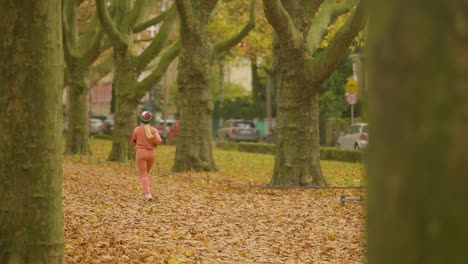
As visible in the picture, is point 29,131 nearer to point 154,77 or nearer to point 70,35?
point 154,77

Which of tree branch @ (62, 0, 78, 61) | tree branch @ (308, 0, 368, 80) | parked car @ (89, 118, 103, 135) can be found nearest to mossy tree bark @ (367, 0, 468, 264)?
tree branch @ (308, 0, 368, 80)

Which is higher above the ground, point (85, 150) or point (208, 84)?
point (208, 84)

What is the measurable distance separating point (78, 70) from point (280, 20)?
16.6 meters

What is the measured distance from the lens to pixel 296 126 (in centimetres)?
1844

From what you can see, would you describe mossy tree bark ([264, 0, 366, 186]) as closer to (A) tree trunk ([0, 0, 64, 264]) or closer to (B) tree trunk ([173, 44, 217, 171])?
(B) tree trunk ([173, 44, 217, 171])

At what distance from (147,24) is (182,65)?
10.2 m

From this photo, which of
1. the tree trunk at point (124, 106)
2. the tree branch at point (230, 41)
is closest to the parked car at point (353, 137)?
the tree branch at point (230, 41)

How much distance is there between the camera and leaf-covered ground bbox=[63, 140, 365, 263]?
9594 mm

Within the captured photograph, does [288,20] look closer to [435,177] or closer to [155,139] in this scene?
[155,139]

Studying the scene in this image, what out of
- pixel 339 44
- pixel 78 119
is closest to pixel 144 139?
pixel 339 44

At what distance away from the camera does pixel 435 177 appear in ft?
7.48

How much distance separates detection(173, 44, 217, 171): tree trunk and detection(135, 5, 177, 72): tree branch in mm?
4267

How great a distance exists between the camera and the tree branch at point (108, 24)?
85.0 feet

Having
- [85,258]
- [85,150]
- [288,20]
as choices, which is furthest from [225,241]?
[85,150]
